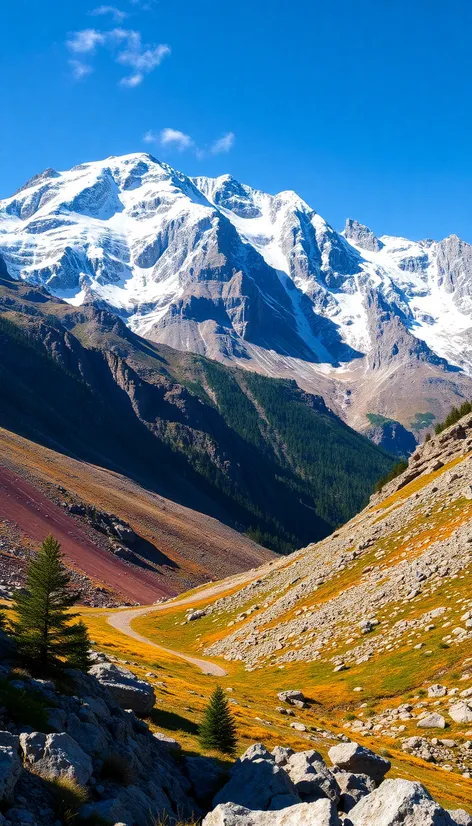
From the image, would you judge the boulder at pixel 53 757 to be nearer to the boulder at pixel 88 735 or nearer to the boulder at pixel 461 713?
the boulder at pixel 88 735

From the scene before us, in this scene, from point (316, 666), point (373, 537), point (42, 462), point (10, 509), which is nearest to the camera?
point (316, 666)

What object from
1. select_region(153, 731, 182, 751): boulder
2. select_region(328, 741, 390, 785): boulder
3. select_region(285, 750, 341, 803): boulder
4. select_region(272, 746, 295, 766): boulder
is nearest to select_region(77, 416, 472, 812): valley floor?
select_region(153, 731, 182, 751): boulder

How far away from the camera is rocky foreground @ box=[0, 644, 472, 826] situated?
12.8 meters

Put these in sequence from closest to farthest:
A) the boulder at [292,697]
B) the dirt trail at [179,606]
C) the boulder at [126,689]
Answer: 1. the boulder at [126,689]
2. the boulder at [292,697]
3. the dirt trail at [179,606]

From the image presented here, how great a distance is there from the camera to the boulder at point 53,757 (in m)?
13.5

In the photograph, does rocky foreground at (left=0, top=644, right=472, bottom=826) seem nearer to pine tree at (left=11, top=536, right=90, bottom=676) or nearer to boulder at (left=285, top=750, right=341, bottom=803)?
boulder at (left=285, top=750, right=341, bottom=803)

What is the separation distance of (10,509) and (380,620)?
90.5 m

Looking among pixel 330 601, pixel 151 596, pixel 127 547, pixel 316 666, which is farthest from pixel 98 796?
pixel 127 547

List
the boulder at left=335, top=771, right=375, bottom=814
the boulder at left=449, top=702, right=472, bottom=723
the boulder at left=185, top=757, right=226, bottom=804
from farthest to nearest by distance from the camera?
the boulder at left=449, top=702, right=472, bottom=723 → the boulder at left=185, top=757, right=226, bottom=804 → the boulder at left=335, top=771, right=375, bottom=814

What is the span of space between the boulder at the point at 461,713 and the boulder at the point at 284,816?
22.3 metres

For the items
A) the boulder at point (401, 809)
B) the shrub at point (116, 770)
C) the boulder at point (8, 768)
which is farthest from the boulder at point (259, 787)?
the boulder at point (8, 768)

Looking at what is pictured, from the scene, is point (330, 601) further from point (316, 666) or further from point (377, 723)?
point (377, 723)

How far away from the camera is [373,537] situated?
6656cm

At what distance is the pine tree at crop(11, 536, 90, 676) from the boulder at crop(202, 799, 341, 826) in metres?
8.38
